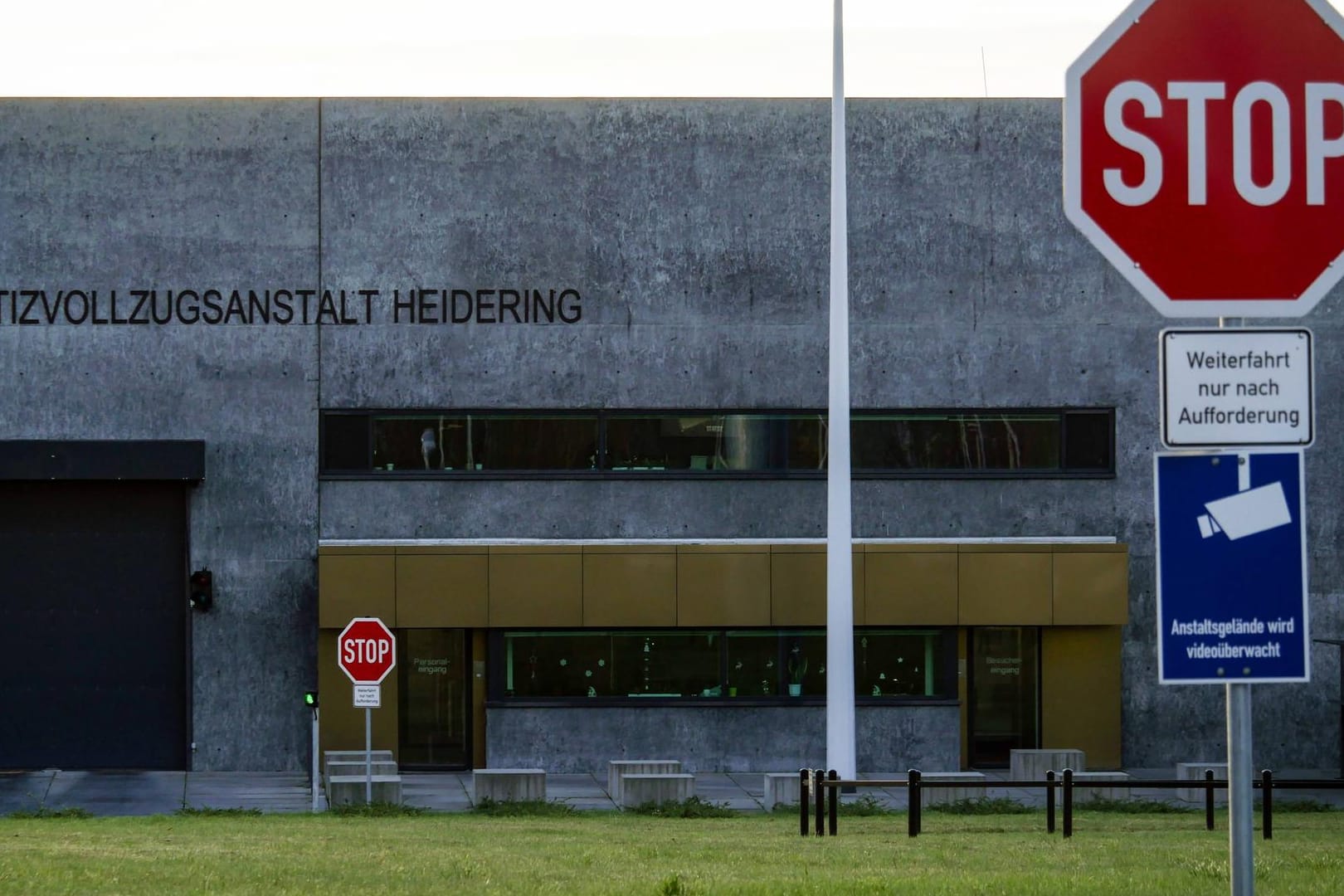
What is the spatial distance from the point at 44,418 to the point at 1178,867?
21929 mm

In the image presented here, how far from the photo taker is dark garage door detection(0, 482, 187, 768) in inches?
1175

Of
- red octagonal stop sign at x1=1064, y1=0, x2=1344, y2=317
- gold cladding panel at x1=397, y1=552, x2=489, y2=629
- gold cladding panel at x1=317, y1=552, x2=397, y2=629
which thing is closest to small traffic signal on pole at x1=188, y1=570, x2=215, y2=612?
gold cladding panel at x1=317, y1=552, x2=397, y2=629

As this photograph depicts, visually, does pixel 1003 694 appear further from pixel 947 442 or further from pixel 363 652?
pixel 363 652

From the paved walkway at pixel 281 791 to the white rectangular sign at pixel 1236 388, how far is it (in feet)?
66.0

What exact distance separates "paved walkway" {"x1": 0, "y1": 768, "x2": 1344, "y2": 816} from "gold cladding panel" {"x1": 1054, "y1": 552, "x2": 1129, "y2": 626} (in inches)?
102

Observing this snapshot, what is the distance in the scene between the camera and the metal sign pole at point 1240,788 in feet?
15.3

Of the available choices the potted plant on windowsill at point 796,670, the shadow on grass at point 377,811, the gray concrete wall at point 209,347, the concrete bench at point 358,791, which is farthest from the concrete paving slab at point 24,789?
the potted plant on windowsill at point 796,670

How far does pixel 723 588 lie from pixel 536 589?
2933 mm

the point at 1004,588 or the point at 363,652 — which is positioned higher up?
the point at 1004,588

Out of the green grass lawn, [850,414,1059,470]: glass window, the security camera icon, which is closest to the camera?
the security camera icon

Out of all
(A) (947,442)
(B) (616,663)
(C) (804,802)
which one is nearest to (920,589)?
(A) (947,442)

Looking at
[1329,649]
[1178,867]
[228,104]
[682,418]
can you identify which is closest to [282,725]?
[682,418]

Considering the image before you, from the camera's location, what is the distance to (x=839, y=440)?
85.7ft

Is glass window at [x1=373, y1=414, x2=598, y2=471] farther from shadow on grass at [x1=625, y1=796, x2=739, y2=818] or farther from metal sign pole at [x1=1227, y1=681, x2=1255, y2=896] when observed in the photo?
metal sign pole at [x1=1227, y1=681, x2=1255, y2=896]
